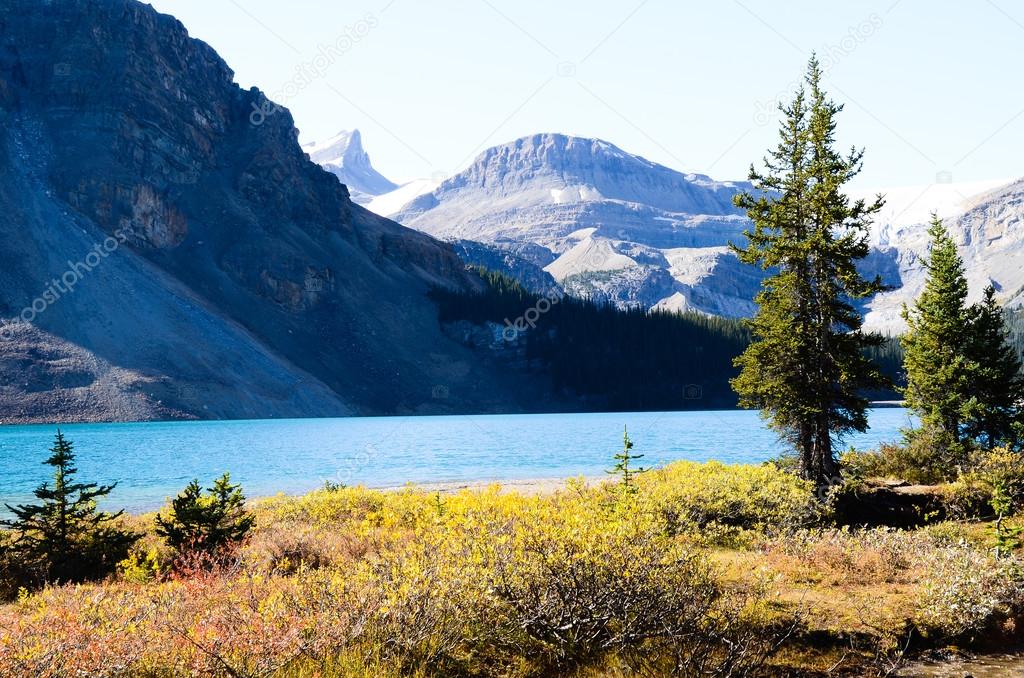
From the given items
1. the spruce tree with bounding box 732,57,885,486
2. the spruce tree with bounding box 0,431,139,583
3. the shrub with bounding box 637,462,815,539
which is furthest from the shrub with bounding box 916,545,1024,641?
the spruce tree with bounding box 0,431,139,583

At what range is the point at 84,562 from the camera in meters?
14.1

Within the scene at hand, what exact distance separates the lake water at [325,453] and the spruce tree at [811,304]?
1594cm

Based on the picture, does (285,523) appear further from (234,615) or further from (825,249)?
(825,249)

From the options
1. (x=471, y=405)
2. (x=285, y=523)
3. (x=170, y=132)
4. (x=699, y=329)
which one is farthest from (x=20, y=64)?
(x=285, y=523)

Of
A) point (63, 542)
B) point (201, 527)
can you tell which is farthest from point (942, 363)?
point (63, 542)

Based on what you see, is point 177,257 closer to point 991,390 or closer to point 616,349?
point 616,349

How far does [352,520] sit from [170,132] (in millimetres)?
149588

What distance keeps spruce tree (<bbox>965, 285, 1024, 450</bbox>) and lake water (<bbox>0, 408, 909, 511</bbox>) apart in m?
12.4

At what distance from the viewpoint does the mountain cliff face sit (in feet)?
315

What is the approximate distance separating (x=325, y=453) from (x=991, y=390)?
4363cm

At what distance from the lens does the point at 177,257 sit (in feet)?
434

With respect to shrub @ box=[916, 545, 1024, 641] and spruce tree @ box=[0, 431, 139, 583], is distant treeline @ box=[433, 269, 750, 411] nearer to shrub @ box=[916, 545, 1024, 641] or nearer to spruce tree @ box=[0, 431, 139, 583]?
spruce tree @ box=[0, 431, 139, 583]

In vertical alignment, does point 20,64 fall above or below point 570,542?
above

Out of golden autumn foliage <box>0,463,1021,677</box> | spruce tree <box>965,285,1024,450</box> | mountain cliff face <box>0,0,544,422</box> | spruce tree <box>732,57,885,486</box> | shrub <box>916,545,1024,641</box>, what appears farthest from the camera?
mountain cliff face <box>0,0,544,422</box>
